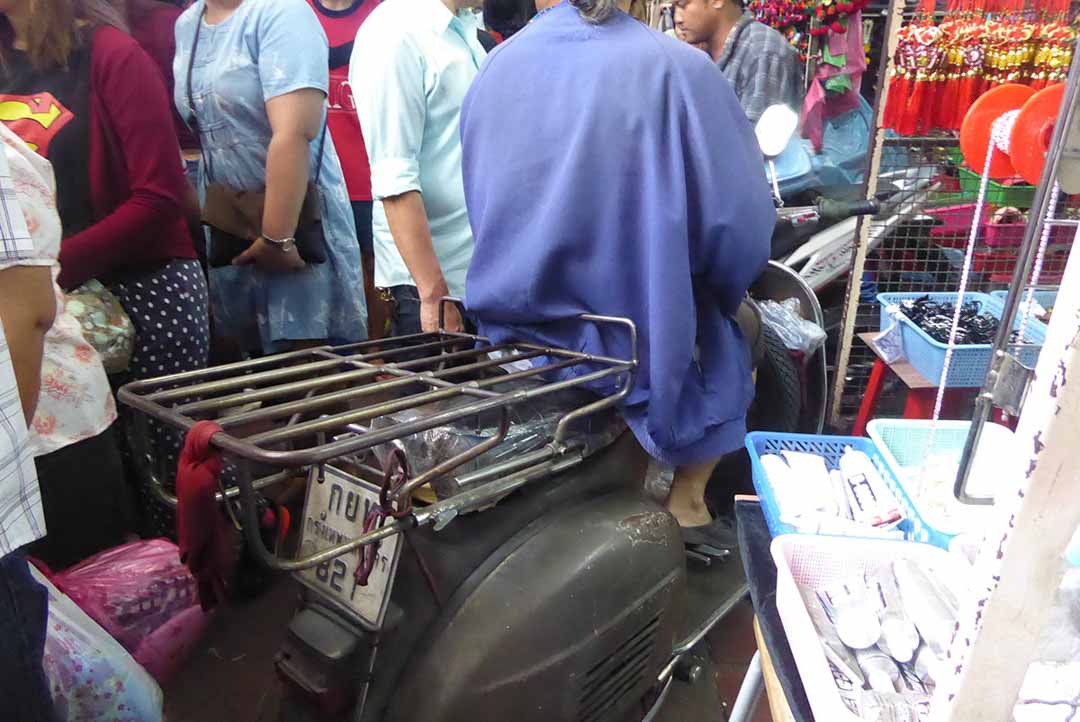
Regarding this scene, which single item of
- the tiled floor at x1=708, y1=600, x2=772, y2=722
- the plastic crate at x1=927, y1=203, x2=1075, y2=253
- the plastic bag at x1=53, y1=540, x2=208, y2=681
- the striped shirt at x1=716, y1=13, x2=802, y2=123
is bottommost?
the tiled floor at x1=708, y1=600, x2=772, y2=722

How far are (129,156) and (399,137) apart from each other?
0.66 meters

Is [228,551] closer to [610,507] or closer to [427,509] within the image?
[427,509]

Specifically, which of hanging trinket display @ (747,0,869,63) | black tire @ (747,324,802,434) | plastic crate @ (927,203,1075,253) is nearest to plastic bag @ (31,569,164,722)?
black tire @ (747,324,802,434)

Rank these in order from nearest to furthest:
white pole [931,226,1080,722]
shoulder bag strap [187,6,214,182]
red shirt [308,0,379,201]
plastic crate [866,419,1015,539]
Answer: white pole [931,226,1080,722]
plastic crate [866,419,1015,539]
shoulder bag strap [187,6,214,182]
red shirt [308,0,379,201]

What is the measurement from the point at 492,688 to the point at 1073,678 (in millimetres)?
750

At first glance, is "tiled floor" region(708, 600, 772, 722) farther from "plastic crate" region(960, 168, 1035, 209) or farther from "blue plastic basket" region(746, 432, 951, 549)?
"plastic crate" region(960, 168, 1035, 209)

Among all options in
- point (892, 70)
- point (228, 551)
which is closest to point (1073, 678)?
point (228, 551)

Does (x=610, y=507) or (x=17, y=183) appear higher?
(x=17, y=183)

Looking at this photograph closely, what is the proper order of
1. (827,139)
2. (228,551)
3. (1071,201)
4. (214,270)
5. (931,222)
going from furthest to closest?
(827,139) < (931,222) < (214,270) < (1071,201) < (228,551)

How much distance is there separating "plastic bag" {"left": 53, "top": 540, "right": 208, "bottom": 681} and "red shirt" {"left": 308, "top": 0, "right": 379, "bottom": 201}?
1413mm

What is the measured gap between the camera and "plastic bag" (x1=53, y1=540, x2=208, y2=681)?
1.56 meters

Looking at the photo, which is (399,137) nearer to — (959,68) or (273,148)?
(273,148)

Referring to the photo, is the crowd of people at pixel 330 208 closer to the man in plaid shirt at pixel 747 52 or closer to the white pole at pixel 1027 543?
the white pole at pixel 1027 543

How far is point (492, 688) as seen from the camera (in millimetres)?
1080
